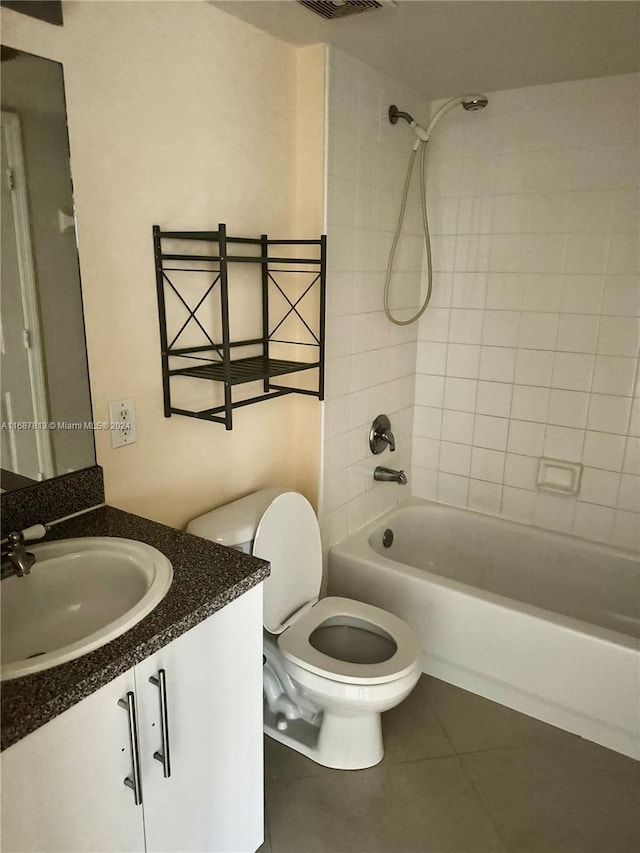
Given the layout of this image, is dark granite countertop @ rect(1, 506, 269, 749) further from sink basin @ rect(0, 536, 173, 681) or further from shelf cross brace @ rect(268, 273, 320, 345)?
shelf cross brace @ rect(268, 273, 320, 345)

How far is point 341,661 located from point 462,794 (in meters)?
0.53

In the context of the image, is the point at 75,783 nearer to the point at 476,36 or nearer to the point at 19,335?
the point at 19,335

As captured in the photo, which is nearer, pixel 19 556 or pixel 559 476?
pixel 19 556

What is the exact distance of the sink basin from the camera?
1.25m

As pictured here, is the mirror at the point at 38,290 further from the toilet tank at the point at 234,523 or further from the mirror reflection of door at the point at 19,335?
the toilet tank at the point at 234,523

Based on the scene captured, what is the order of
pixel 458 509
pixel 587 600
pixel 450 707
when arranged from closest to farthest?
pixel 450 707
pixel 587 600
pixel 458 509

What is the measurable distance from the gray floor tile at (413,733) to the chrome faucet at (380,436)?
961 millimetres

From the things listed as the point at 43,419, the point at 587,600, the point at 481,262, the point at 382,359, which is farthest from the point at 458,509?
the point at 43,419

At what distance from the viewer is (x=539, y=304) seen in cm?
246

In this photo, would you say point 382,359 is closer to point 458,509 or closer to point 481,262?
point 481,262

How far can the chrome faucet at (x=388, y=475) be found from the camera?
101 inches

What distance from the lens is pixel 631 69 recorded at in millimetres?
2086

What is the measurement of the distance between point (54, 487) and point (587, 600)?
2.09 meters

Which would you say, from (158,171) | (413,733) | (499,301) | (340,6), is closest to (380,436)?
(499,301)
